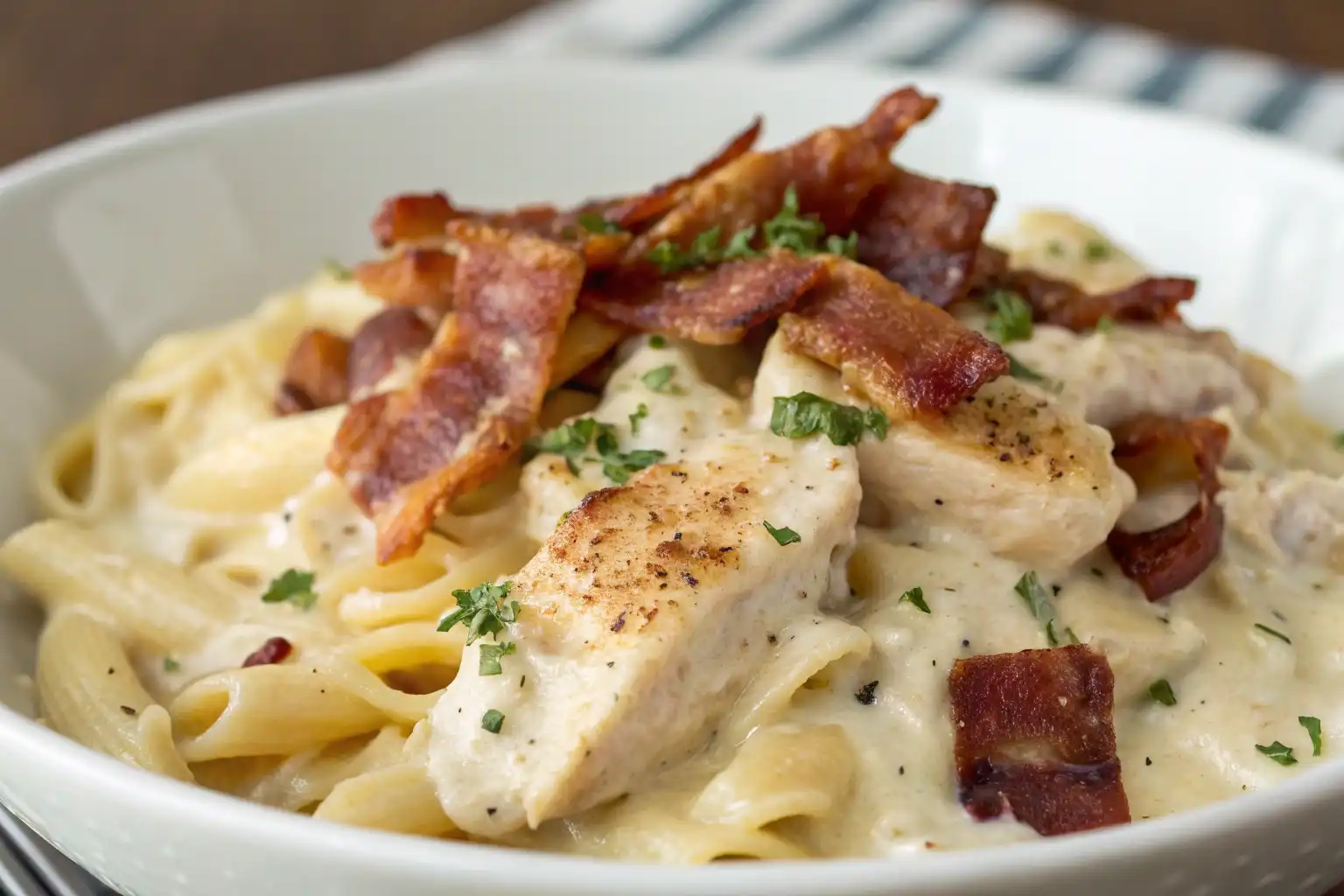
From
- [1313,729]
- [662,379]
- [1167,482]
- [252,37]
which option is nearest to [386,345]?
[662,379]

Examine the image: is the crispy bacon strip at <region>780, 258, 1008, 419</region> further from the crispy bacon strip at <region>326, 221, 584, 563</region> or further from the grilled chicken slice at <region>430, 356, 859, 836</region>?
the crispy bacon strip at <region>326, 221, 584, 563</region>

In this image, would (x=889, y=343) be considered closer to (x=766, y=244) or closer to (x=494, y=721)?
(x=766, y=244)

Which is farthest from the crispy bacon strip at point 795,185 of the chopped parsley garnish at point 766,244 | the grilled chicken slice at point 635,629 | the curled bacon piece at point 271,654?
the curled bacon piece at point 271,654

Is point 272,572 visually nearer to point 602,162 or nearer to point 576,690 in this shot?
point 576,690

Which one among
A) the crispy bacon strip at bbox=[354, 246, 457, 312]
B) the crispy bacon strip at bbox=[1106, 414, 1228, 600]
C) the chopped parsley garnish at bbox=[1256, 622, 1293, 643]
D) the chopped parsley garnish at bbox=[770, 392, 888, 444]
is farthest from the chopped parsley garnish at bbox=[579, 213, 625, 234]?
the chopped parsley garnish at bbox=[1256, 622, 1293, 643]

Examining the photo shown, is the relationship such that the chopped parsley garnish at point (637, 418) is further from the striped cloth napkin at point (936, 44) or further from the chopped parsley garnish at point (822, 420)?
the striped cloth napkin at point (936, 44)
